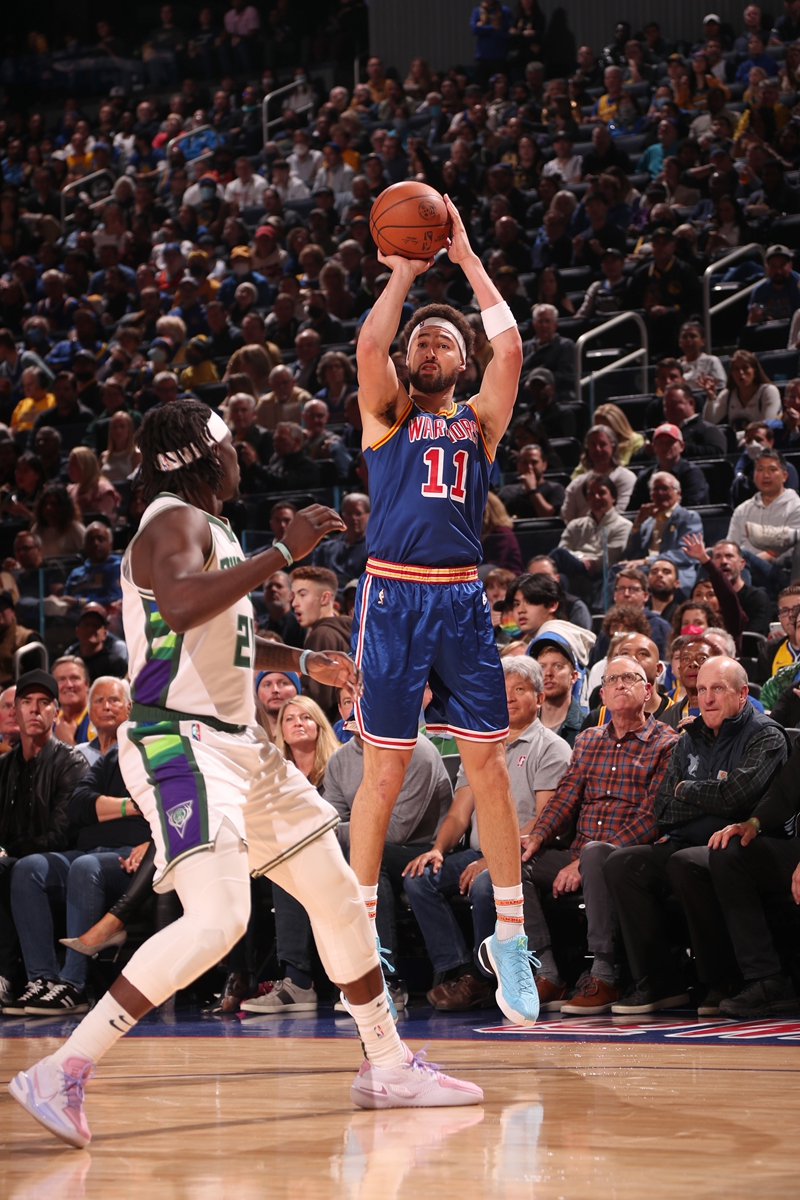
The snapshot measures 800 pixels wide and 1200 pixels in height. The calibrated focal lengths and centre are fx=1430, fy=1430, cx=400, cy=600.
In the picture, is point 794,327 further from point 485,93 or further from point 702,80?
point 485,93

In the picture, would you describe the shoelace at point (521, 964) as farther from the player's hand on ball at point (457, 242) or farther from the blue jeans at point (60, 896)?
the blue jeans at point (60, 896)

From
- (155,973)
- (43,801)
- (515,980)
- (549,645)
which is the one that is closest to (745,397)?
(549,645)

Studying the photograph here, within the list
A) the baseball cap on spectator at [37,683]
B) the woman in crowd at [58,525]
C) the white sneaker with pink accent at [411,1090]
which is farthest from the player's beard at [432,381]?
the woman in crowd at [58,525]

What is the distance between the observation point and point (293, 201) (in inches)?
669

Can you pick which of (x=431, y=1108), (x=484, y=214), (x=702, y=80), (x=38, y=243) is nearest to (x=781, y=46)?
(x=702, y=80)

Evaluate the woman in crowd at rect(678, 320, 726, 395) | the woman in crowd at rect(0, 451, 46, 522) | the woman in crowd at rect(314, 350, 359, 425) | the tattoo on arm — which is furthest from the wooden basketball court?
the woman in crowd at rect(0, 451, 46, 522)

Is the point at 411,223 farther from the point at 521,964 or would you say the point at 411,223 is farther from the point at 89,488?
the point at 89,488

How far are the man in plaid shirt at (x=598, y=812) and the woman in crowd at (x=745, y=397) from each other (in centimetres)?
438

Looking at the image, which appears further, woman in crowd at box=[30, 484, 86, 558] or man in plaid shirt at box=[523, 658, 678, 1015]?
woman in crowd at box=[30, 484, 86, 558]

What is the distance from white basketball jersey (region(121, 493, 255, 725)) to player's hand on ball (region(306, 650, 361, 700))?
206 mm

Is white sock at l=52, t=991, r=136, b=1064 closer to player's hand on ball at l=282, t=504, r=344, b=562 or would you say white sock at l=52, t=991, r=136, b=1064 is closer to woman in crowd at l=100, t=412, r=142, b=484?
player's hand on ball at l=282, t=504, r=344, b=562

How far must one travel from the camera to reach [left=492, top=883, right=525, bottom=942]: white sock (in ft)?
14.8

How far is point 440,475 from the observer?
4.46 m

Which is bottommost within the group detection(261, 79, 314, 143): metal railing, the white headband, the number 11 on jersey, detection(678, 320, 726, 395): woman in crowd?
detection(678, 320, 726, 395): woman in crowd
